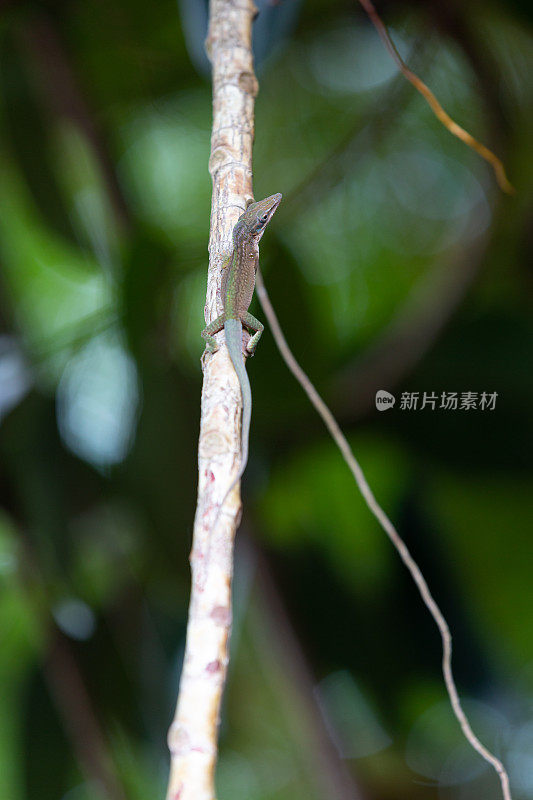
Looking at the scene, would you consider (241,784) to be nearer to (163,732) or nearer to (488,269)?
(163,732)

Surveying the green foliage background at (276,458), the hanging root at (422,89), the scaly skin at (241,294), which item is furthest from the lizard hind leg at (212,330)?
the green foliage background at (276,458)

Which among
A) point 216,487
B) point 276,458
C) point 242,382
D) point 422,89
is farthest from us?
point 276,458

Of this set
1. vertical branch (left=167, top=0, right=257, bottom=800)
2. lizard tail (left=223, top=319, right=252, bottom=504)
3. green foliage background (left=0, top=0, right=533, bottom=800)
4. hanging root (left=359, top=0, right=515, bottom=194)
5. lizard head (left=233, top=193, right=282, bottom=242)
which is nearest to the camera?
vertical branch (left=167, top=0, right=257, bottom=800)

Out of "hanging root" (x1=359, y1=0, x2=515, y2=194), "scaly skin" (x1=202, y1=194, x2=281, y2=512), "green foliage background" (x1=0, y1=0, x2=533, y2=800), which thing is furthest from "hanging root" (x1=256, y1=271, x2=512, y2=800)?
"green foliage background" (x1=0, y1=0, x2=533, y2=800)

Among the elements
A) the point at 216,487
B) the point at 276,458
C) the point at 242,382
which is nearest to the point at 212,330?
the point at 242,382

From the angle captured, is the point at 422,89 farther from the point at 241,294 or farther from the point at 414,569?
the point at 414,569

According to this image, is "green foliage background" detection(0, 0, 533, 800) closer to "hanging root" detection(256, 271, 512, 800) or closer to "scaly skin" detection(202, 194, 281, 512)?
"scaly skin" detection(202, 194, 281, 512)
